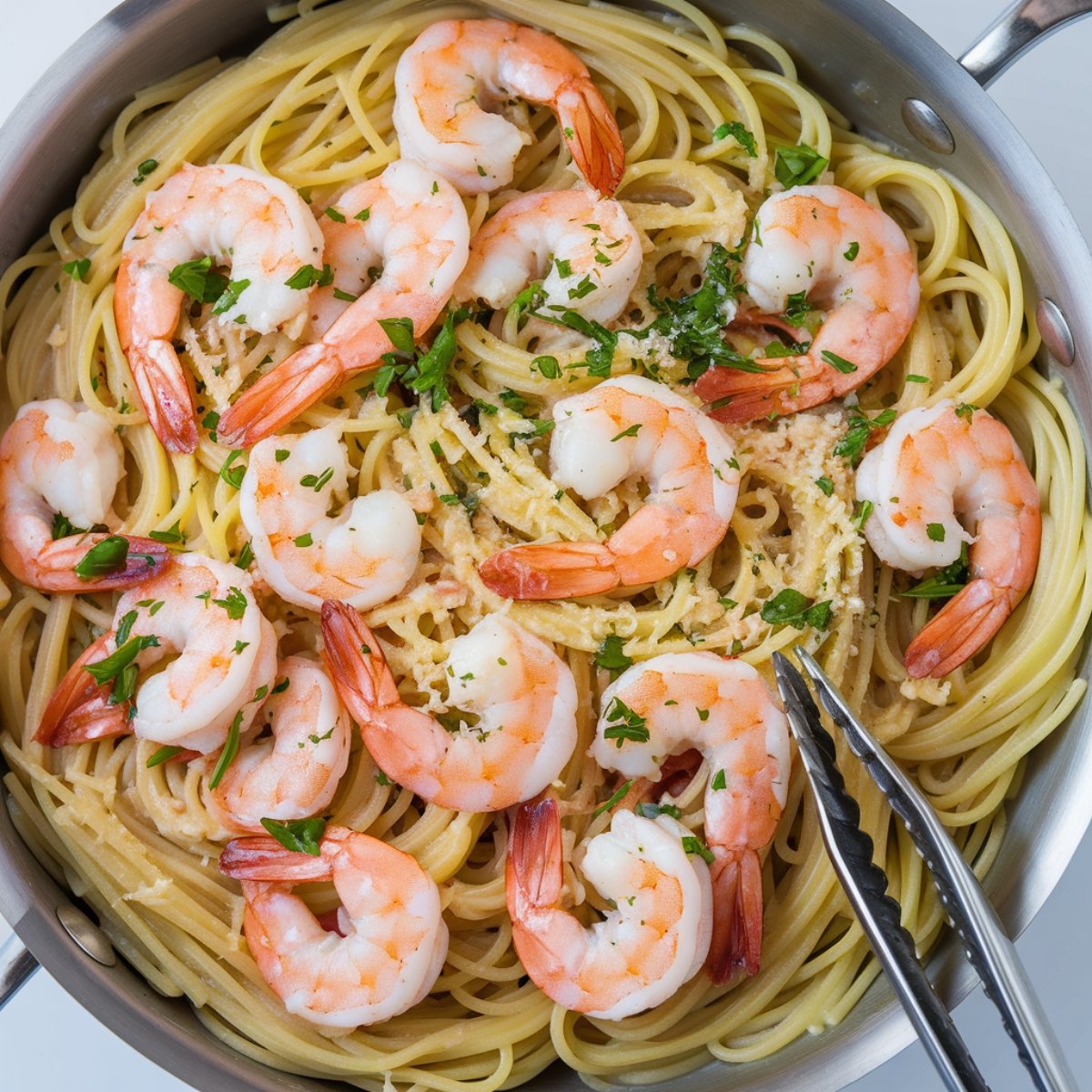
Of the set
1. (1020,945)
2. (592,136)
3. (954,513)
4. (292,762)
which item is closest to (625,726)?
(292,762)

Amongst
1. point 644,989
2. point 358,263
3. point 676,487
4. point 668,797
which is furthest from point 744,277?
point 644,989

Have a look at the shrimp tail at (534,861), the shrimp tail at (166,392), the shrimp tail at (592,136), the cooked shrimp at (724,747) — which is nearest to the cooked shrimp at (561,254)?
the shrimp tail at (592,136)

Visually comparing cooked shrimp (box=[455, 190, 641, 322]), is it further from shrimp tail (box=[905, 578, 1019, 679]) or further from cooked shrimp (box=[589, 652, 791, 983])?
shrimp tail (box=[905, 578, 1019, 679])

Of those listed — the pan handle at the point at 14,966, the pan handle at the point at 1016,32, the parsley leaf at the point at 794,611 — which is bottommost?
the pan handle at the point at 14,966

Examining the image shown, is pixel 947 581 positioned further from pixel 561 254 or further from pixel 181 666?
pixel 181 666

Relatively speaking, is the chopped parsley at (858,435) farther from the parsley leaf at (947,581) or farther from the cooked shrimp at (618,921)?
the cooked shrimp at (618,921)

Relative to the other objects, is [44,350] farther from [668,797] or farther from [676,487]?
[668,797]
